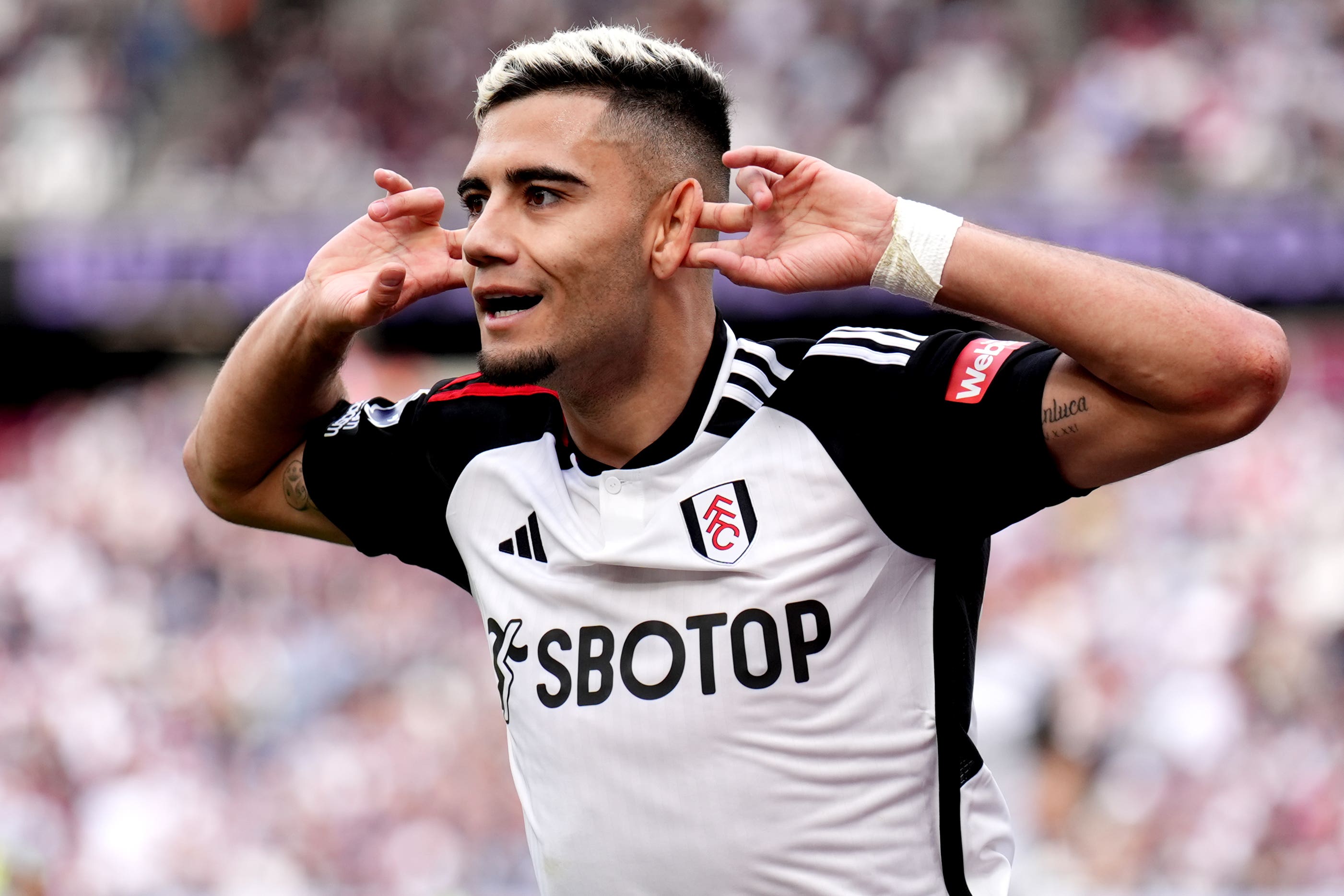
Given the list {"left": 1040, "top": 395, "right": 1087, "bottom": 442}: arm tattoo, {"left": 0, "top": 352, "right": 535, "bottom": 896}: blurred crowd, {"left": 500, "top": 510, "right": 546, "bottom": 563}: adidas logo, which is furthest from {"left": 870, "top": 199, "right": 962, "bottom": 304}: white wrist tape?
{"left": 0, "top": 352, "right": 535, "bottom": 896}: blurred crowd

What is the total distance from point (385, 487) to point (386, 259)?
464mm

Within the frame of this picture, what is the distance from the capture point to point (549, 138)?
2.79 meters

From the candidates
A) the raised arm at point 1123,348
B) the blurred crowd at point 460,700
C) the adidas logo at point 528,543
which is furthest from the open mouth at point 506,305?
the blurred crowd at point 460,700

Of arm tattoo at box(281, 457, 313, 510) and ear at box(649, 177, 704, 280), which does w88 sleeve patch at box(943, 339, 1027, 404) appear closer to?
ear at box(649, 177, 704, 280)

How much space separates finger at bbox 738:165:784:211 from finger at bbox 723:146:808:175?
2 cm

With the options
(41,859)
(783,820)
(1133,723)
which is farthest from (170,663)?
(783,820)

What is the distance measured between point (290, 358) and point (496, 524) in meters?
0.55

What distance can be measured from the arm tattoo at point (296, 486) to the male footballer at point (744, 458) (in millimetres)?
304

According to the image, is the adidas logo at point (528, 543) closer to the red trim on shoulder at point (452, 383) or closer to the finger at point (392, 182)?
the red trim on shoulder at point (452, 383)

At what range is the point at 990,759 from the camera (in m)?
8.16

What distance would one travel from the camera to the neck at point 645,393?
292 cm

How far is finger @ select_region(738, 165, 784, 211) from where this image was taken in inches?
103

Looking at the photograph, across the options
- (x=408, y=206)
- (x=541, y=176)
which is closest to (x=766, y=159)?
(x=541, y=176)

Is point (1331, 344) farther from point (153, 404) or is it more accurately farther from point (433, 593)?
point (153, 404)
